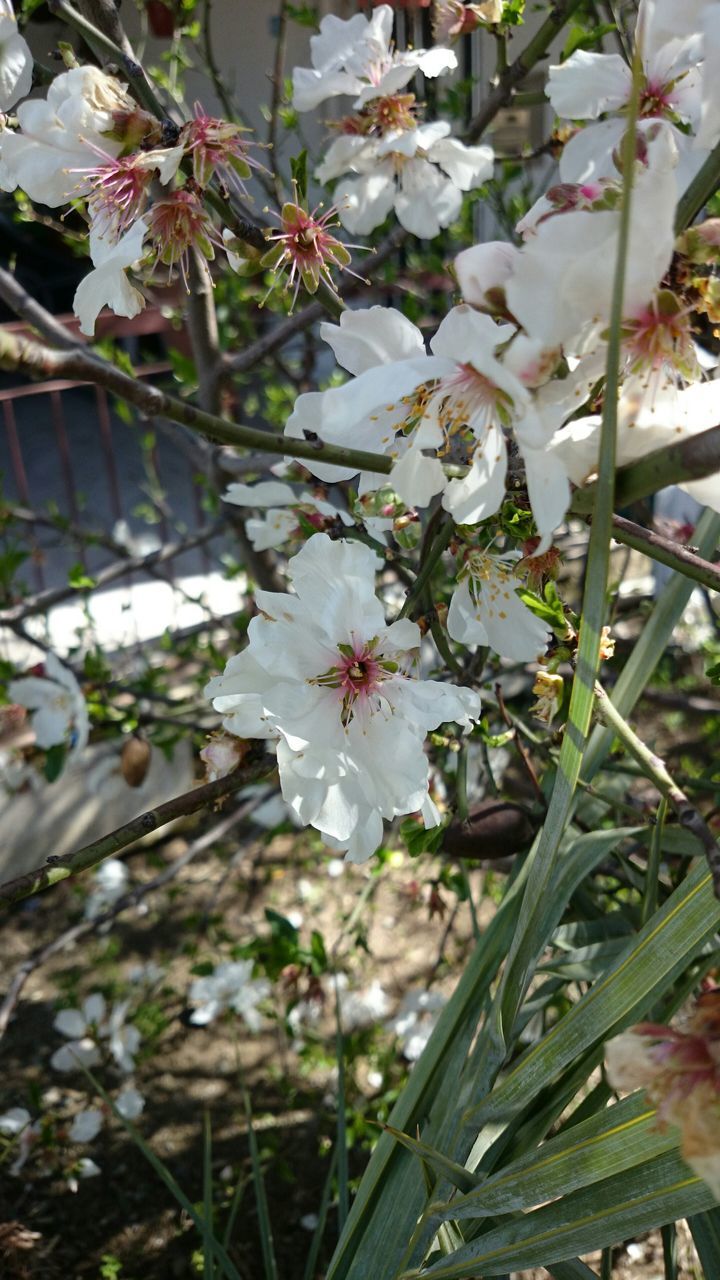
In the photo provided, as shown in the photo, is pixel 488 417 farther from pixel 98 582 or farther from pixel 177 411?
pixel 98 582

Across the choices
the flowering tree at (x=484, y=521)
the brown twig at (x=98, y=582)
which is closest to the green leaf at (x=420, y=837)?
the flowering tree at (x=484, y=521)

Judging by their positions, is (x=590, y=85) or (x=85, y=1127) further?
(x=85, y=1127)

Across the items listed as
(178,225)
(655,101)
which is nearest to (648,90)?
(655,101)

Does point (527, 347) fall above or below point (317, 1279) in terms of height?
above

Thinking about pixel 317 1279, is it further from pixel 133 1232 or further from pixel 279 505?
pixel 279 505

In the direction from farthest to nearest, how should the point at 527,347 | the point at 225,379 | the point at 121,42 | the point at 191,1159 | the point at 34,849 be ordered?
the point at 34,849, the point at 191,1159, the point at 225,379, the point at 121,42, the point at 527,347

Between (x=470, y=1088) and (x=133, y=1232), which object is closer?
(x=470, y=1088)

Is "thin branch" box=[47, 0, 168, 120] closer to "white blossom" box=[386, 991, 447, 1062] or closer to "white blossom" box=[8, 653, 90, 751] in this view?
"white blossom" box=[8, 653, 90, 751]

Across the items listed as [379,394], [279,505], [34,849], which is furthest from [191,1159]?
[379,394]
